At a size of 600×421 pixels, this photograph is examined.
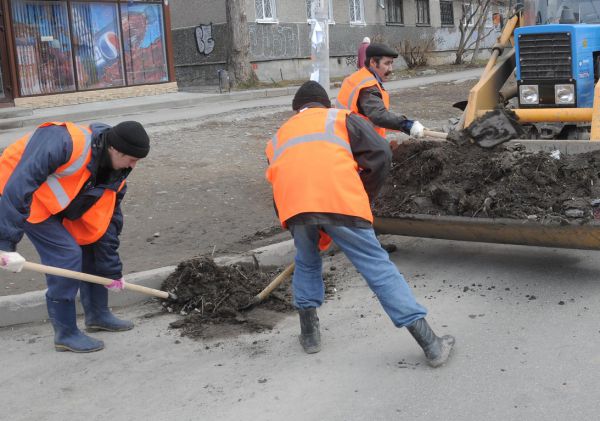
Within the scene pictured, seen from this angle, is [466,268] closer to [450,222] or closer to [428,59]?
[450,222]

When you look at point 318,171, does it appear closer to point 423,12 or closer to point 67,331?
point 67,331

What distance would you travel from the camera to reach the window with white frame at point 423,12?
1171 inches

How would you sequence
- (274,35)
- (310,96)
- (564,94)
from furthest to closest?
(274,35), (564,94), (310,96)

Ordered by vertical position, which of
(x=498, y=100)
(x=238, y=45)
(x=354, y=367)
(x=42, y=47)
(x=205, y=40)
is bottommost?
(x=354, y=367)

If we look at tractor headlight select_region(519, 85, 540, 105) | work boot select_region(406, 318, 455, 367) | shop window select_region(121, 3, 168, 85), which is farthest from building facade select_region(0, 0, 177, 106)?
work boot select_region(406, 318, 455, 367)

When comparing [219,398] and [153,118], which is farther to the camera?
[153,118]

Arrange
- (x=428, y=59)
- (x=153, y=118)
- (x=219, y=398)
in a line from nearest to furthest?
1. (x=219, y=398)
2. (x=153, y=118)
3. (x=428, y=59)

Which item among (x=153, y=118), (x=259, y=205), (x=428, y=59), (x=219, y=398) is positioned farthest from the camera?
(x=428, y=59)

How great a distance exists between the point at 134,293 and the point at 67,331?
2.98 feet

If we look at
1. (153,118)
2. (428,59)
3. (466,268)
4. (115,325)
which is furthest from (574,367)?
(428,59)

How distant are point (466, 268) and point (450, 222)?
0.51 metres

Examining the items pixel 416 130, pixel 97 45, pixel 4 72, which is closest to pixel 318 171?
pixel 416 130

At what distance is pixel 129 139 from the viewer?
13.3ft

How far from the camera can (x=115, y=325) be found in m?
4.73
